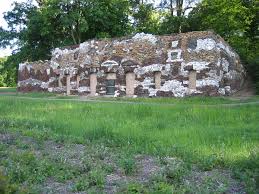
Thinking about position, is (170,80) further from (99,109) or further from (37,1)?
(37,1)

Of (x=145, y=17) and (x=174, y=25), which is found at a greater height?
(x=145, y=17)

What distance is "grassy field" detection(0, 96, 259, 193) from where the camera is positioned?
A: 25.7 ft

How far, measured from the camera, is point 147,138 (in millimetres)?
11953

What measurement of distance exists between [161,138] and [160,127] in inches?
87.1

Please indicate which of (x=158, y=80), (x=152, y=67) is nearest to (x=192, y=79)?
(x=158, y=80)

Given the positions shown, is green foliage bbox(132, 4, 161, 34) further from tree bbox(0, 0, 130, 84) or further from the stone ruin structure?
the stone ruin structure

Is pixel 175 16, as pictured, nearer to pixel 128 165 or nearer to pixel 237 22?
pixel 237 22

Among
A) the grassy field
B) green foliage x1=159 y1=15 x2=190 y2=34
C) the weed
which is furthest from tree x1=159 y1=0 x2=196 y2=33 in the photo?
the weed

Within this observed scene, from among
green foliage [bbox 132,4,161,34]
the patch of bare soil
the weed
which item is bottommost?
the weed

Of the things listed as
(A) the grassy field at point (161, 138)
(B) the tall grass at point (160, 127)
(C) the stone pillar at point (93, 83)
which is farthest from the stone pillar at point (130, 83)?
(B) the tall grass at point (160, 127)

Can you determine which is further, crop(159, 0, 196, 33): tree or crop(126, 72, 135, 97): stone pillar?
crop(159, 0, 196, 33): tree

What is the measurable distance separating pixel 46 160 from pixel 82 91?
25313 millimetres

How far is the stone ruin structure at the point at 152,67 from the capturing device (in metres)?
28.7

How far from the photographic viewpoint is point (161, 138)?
11977 millimetres
